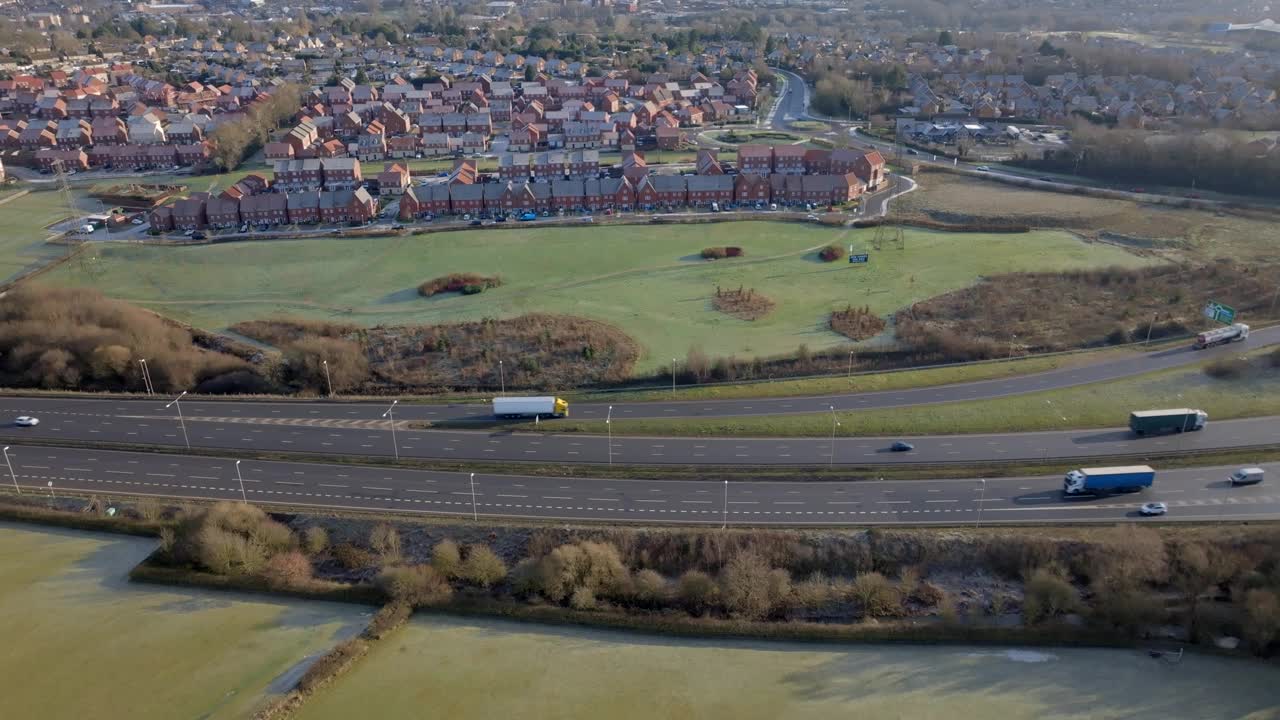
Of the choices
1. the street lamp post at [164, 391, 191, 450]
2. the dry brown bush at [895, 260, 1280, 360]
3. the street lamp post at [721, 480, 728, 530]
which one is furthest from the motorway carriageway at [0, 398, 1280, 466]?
the dry brown bush at [895, 260, 1280, 360]

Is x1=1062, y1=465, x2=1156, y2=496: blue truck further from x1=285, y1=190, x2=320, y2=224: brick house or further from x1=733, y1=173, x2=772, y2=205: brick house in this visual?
x1=285, y1=190, x2=320, y2=224: brick house

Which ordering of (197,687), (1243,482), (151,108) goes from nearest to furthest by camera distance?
(197,687)
(1243,482)
(151,108)

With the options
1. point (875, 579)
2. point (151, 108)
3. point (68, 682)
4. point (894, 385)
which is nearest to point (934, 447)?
point (894, 385)

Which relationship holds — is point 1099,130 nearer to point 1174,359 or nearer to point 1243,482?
point 1174,359

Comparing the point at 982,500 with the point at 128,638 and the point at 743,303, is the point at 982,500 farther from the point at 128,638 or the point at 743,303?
the point at 128,638

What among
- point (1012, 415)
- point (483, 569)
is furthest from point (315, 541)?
point (1012, 415)
